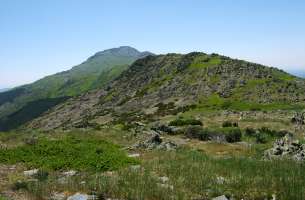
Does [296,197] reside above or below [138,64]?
below

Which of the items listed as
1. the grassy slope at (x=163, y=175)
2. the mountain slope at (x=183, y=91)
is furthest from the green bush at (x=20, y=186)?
the mountain slope at (x=183, y=91)

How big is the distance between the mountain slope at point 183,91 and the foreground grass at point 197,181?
2038 inches

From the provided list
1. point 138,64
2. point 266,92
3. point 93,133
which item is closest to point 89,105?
point 138,64

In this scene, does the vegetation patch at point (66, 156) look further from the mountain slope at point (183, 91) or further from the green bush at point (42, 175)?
the mountain slope at point (183, 91)

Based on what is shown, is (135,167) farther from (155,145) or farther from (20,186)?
(155,145)

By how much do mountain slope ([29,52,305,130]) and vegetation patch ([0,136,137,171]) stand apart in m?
45.9

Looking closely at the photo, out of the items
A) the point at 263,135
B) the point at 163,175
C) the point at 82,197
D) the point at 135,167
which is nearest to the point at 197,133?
the point at 263,135

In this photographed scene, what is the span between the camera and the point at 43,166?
944 inches

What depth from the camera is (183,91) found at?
109 metres

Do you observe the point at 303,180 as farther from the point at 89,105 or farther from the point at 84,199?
the point at 89,105

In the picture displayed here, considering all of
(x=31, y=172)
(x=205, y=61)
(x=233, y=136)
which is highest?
(x=205, y=61)

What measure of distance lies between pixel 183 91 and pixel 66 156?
84.1 m

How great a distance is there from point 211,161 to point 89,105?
122 m

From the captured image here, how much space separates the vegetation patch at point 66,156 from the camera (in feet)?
77.6
